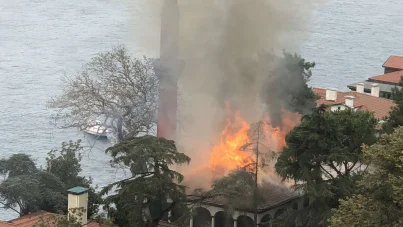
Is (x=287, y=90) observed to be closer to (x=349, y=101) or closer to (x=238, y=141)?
(x=238, y=141)

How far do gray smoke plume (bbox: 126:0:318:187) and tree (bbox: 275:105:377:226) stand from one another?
12.5 metres

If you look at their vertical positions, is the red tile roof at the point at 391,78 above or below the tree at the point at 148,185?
above

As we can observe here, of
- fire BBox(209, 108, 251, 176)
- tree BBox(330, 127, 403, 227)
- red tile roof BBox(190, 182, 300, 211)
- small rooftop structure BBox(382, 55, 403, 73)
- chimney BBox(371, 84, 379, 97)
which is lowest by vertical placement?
tree BBox(330, 127, 403, 227)

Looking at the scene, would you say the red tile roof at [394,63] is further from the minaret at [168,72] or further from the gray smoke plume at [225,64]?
the minaret at [168,72]

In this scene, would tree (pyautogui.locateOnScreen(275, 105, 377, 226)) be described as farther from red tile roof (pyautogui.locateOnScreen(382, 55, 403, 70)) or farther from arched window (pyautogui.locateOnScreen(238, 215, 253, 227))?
red tile roof (pyautogui.locateOnScreen(382, 55, 403, 70))

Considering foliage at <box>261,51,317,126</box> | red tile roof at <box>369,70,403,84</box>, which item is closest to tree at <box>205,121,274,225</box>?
foliage at <box>261,51,317,126</box>

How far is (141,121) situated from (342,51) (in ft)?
161

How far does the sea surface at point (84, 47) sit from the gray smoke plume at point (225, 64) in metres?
6.46

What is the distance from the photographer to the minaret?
4044cm

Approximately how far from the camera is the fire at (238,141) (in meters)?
36.7

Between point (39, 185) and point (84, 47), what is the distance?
50360mm

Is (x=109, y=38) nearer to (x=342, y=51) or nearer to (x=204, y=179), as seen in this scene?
(x=342, y=51)

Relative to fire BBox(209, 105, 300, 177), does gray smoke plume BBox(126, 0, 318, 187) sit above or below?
above

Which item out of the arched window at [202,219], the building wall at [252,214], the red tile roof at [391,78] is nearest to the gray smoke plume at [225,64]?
the arched window at [202,219]
